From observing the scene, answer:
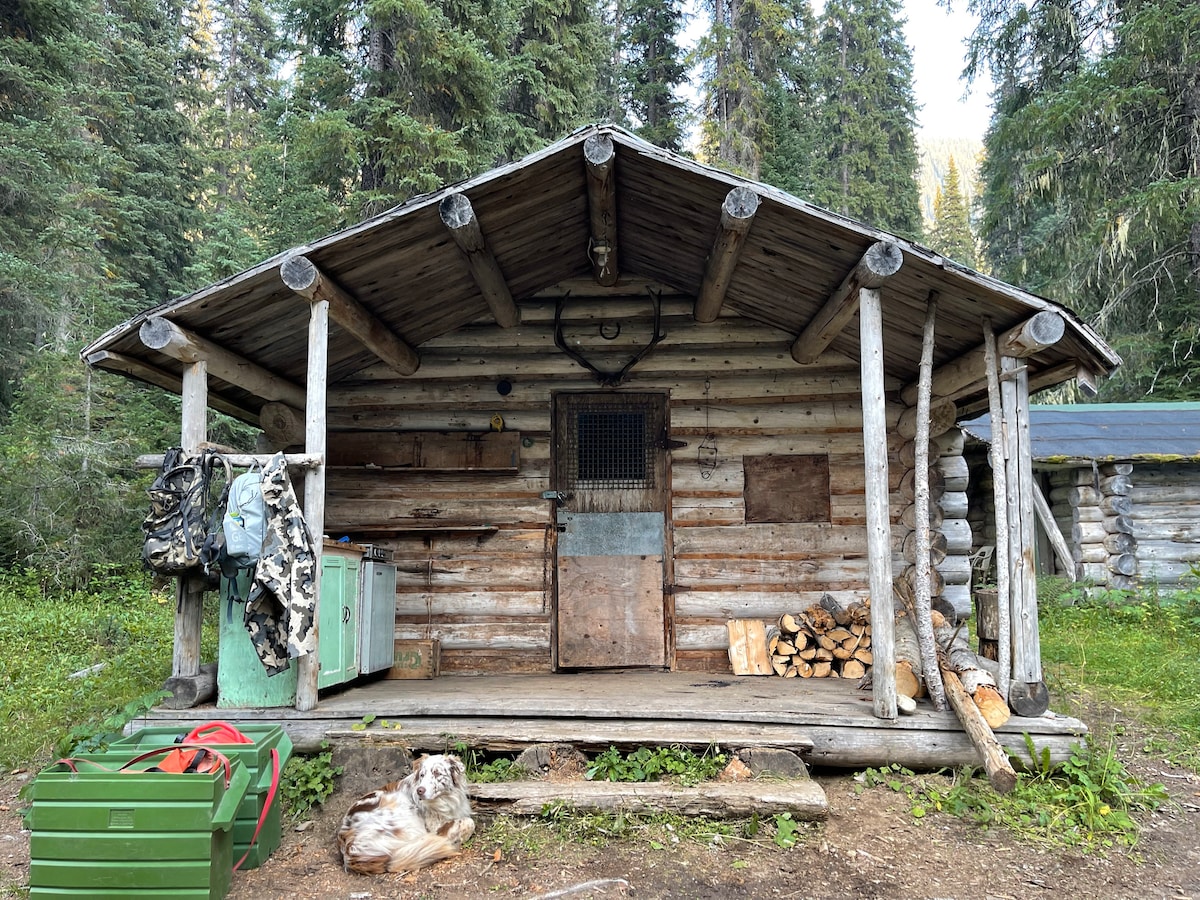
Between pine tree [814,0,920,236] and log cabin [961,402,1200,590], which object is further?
pine tree [814,0,920,236]

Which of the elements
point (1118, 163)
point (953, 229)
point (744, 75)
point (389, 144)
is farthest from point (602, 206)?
point (953, 229)

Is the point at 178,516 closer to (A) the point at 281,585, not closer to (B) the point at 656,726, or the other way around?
(A) the point at 281,585

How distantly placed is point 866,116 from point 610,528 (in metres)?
20.8

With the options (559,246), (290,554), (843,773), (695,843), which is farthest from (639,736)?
(559,246)

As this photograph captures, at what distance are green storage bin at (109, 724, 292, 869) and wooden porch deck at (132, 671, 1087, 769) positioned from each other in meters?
0.74

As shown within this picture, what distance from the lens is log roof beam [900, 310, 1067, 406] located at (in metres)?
4.73

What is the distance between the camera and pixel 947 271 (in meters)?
4.82

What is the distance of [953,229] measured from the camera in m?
35.5

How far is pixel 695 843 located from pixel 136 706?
11.6 ft

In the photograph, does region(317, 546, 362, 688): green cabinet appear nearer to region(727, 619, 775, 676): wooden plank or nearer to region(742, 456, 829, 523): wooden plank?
region(727, 619, 775, 676): wooden plank

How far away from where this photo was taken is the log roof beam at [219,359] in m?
4.96

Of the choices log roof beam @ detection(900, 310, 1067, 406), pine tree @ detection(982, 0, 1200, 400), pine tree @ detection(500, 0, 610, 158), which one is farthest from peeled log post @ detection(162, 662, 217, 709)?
pine tree @ detection(982, 0, 1200, 400)

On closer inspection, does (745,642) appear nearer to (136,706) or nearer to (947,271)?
(947,271)

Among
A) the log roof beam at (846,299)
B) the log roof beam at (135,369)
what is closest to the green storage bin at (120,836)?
the log roof beam at (135,369)
